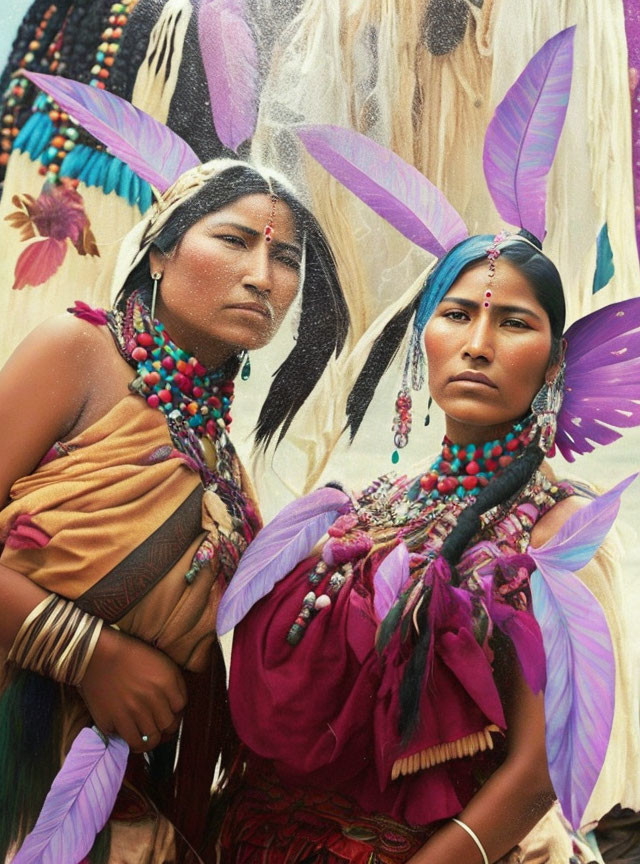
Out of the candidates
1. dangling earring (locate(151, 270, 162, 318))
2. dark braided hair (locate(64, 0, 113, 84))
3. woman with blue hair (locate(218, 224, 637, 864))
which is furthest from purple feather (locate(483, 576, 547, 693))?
dark braided hair (locate(64, 0, 113, 84))

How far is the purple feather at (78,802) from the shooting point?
233 centimetres

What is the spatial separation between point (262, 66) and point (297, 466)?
0.87 meters

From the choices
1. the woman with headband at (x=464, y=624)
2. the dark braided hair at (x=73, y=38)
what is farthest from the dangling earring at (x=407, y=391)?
the dark braided hair at (x=73, y=38)

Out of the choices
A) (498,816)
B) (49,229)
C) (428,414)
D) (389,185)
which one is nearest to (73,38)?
(49,229)

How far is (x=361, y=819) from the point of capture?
2.35 meters

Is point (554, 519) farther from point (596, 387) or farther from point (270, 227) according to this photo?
point (270, 227)

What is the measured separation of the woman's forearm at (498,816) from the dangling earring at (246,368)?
3.10 ft

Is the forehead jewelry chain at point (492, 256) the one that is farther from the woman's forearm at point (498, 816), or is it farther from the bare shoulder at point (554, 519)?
the woman's forearm at point (498, 816)

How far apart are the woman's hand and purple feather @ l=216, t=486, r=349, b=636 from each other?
0.15m

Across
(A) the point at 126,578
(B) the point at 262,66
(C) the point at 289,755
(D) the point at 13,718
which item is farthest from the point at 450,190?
(D) the point at 13,718

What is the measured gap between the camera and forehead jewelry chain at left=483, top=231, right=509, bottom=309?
2408 mm

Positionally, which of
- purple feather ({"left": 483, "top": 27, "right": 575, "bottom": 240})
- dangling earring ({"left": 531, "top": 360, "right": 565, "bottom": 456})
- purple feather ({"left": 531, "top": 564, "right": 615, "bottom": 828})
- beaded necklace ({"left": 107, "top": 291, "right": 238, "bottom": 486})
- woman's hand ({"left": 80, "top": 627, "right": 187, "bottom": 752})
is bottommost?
woman's hand ({"left": 80, "top": 627, "right": 187, "bottom": 752})

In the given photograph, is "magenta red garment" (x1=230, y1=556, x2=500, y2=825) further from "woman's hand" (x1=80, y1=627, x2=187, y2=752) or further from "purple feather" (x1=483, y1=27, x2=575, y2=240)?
"purple feather" (x1=483, y1=27, x2=575, y2=240)

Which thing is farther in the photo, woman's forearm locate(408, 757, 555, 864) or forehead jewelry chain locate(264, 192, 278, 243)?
forehead jewelry chain locate(264, 192, 278, 243)
